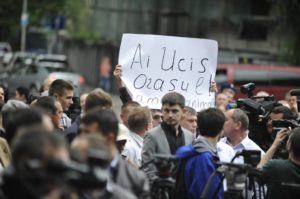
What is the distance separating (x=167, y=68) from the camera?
1117 centimetres

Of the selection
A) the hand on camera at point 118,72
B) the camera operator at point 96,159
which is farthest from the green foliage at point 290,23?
the camera operator at point 96,159

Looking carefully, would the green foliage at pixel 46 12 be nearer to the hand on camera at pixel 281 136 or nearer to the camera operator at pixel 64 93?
the camera operator at pixel 64 93

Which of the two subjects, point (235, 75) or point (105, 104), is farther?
point (235, 75)

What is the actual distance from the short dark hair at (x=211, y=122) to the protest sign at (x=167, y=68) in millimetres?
2618

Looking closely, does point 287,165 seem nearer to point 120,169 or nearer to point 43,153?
Result: point 120,169

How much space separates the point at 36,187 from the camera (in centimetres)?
518

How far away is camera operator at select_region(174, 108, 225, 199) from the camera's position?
26.6ft

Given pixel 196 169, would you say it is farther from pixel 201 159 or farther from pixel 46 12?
pixel 46 12

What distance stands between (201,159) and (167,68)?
3.16 m

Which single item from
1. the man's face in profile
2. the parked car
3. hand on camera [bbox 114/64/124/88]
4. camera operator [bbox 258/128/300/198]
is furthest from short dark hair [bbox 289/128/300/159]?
the parked car

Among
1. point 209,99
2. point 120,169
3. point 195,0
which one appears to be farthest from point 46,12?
point 120,169

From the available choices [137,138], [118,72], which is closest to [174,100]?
[137,138]

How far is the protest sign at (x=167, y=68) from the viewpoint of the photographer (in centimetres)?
1105

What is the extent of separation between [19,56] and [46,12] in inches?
318
